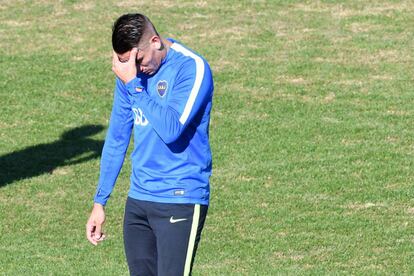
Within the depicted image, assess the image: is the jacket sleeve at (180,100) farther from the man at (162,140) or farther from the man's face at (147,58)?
the man's face at (147,58)

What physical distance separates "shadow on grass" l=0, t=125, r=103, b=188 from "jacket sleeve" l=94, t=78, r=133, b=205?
5.65 m

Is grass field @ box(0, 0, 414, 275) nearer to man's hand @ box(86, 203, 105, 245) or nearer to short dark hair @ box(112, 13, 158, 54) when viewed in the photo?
man's hand @ box(86, 203, 105, 245)

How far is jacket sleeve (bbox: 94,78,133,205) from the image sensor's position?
7277mm

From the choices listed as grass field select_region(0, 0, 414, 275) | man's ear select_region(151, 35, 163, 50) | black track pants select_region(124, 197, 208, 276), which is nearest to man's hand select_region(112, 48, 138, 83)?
man's ear select_region(151, 35, 163, 50)

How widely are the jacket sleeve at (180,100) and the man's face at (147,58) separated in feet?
0.36

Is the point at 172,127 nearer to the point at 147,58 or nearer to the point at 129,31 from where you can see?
the point at 147,58

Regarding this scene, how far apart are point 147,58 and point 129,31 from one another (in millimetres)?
223

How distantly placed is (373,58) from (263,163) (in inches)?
194

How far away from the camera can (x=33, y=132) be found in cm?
1482

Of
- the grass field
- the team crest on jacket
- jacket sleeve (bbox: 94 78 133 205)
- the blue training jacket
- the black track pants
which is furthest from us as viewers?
the grass field

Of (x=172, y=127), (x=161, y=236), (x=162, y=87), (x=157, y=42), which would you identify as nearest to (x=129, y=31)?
(x=157, y=42)

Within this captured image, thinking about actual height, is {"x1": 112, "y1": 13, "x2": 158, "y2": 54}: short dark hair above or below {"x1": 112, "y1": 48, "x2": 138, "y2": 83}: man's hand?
above

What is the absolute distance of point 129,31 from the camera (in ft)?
21.9

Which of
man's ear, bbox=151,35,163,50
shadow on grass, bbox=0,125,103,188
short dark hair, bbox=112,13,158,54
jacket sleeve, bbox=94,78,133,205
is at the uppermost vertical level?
short dark hair, bbox=112,13,158,54
